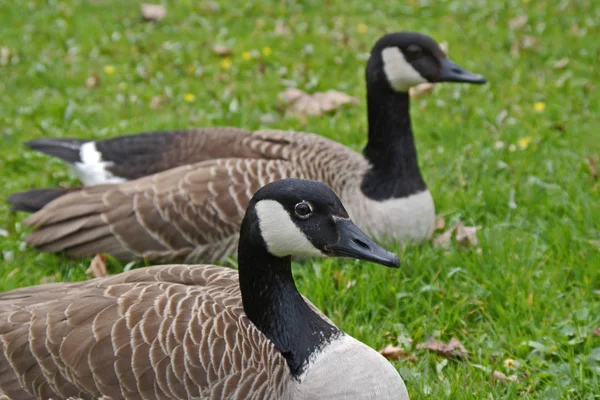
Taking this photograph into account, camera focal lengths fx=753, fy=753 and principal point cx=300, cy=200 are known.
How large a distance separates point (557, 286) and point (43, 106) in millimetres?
5112

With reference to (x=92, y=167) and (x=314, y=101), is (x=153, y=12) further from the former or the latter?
(x=92, y=167)

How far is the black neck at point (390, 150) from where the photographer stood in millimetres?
5016

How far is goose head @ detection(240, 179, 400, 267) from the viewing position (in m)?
3.09

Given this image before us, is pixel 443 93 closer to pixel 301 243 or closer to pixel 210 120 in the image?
pixel 210 120

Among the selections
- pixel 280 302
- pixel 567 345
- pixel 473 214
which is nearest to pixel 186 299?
pixel 280 302

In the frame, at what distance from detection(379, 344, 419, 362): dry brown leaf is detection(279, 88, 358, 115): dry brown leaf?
11.5 ft

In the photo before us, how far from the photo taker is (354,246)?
122 inches

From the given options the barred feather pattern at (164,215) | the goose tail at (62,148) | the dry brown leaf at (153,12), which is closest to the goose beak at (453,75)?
the barred feather pattern at (164,215)

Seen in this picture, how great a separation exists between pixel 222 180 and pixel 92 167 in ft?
3.68

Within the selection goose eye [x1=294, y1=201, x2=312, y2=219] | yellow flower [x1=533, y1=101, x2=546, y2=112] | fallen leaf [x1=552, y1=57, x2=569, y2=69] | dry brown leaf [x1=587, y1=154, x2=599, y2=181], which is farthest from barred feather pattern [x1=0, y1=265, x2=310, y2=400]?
fallen leaf [x1=552, y1=57, x2=569, y2=69]

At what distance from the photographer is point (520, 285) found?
165 inches

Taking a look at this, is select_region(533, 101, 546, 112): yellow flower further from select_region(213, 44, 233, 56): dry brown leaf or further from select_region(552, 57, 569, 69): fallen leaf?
select_region(213, 44, 233, 56): dry brown leaf

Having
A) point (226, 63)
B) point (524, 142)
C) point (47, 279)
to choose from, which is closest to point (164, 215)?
point (47, 279)

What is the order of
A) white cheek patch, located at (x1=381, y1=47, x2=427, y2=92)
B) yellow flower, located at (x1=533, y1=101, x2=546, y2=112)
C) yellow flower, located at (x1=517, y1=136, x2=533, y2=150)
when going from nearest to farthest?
1. white cheek patch, located at (x1=381, y1=47, x2=427, y2=92)
2. yellow flower, located at (x1=517, y1=136, x2=533, y2=150)
3. yellow flower, located at (x1=533, y1=101, x2=546, y2=112)
